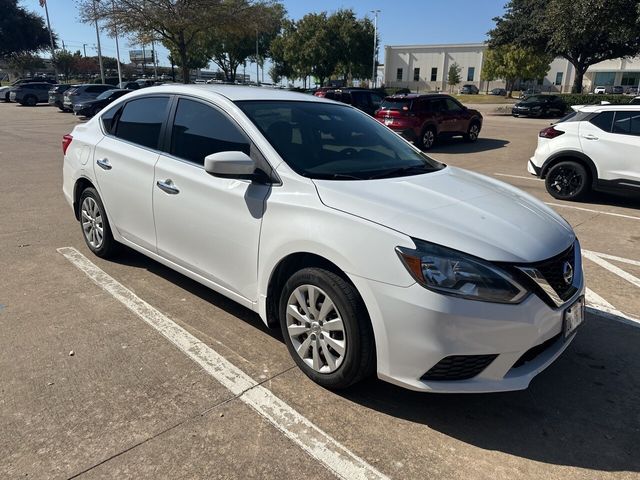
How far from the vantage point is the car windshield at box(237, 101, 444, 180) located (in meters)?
3.29

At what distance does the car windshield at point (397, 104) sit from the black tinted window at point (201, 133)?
1199cm

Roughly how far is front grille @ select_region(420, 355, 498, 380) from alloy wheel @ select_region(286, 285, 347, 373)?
50cm

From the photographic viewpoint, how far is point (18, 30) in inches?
2132

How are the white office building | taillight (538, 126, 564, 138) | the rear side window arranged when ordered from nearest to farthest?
the rear side window
taillight (538, 126, 564, 138)
the white office building

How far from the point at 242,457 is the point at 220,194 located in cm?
166

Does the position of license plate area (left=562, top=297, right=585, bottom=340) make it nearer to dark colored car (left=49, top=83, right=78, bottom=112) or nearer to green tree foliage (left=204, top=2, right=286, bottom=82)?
green tree foliage (left=204, top=2, right=286, bottom=82)

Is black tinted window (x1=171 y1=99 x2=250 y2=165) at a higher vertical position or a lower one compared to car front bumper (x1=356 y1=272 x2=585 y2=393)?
higher

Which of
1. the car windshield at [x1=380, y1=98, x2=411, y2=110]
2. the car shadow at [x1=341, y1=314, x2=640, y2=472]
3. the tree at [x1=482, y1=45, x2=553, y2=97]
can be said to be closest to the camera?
the car shadow at [x1=341, y1=314, x2=640, y2=472]

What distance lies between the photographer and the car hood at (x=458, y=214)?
2.58m

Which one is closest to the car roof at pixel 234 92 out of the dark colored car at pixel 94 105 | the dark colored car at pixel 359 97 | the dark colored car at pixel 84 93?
the dark colored car at pixel 359 97

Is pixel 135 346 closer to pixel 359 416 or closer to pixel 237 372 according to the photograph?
pixel 237 372

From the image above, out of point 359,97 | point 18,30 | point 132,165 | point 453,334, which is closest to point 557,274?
point 453,334

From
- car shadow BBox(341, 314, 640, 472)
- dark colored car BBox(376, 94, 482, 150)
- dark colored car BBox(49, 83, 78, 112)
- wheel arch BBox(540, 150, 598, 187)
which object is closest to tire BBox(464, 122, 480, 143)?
dark colored car BBox(376, 94, 482, 150)

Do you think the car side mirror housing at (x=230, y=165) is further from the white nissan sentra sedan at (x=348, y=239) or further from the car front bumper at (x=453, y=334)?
the car front bumper at (x=453, y=334)
